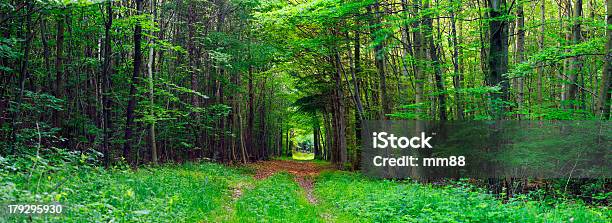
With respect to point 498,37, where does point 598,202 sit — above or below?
below

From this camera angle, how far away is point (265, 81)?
3203 centimetres

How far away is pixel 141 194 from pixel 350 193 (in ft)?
20.2

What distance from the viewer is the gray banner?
400 inches

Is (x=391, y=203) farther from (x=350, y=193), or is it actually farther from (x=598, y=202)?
(x=598, y=202)

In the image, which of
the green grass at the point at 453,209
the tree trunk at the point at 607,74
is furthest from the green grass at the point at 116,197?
the tree trunk at the point at 607,74

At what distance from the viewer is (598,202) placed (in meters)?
10.9

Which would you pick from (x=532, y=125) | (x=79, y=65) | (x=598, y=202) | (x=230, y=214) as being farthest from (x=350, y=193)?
(x=79, y=65)

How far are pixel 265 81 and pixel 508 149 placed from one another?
23014 millimetres

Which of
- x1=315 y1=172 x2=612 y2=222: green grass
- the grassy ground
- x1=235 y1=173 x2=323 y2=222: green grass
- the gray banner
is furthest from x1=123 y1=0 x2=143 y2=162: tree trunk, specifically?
the gray banner

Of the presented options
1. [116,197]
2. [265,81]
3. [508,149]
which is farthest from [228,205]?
[265,81]

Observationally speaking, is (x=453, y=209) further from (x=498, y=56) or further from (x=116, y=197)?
(x=116, y=197)

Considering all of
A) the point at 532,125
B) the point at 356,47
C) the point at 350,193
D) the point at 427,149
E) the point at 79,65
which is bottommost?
the point at 350,193

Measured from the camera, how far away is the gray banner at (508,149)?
1015cm

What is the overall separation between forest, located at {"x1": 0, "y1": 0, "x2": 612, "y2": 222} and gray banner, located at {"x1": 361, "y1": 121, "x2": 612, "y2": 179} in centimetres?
41
